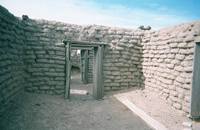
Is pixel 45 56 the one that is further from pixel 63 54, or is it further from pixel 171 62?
pixel 171 62

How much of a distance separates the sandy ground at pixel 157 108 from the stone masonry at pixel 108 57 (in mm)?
219

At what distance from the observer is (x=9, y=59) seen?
14.9 ft

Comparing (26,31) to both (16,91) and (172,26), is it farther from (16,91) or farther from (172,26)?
(172,26)

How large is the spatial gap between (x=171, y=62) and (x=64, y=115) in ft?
11.9

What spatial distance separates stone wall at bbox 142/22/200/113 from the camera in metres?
5.04

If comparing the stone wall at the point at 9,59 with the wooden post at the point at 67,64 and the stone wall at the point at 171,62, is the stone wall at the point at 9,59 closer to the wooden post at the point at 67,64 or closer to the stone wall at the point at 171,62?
the wooden post at the point at 67,64

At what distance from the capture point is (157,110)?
5.55 m

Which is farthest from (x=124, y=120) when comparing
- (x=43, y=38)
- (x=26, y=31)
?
(x=26, y=31)

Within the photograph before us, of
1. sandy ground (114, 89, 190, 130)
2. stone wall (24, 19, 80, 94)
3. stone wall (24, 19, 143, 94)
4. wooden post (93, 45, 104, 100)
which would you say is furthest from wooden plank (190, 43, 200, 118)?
stone wall (24, 19, 80, 94)

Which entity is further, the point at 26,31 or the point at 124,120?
the point at 26,31

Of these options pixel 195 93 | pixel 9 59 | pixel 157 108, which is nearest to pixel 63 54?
pixel 9 59

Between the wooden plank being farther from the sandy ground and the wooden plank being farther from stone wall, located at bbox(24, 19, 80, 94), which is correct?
stone wall, located at bbox(24, 19, 80, 94)

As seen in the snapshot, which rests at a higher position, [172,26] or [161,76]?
[172,26]

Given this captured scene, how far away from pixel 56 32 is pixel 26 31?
103 cm
